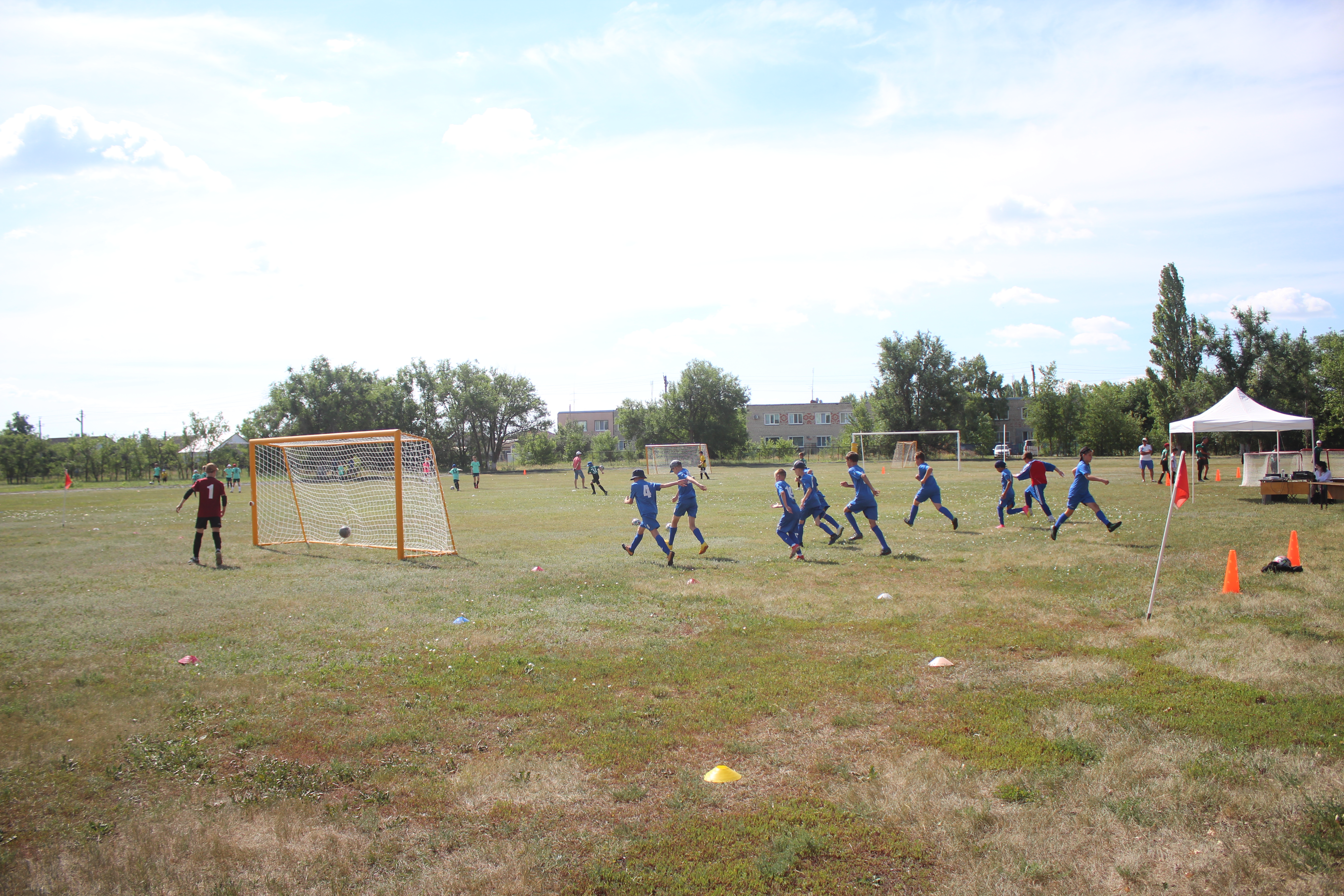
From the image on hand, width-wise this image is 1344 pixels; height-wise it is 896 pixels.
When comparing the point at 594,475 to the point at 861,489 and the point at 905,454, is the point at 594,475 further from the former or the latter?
the point at 905,454

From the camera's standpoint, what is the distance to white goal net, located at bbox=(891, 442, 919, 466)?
59.9 metres

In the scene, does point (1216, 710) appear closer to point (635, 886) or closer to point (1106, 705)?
point (1106, 705)

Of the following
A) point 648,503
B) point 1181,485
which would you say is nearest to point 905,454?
point 648,503

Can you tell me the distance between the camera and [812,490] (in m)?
14.1

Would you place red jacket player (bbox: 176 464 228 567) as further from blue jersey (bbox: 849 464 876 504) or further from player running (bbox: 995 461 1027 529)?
player running (bbox: 995 461 1027 529)

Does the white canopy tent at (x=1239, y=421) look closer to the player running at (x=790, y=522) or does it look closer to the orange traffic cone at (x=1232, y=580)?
the orange traffic cone at (x=1232, y=580)

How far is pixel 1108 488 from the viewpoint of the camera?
1089 inches

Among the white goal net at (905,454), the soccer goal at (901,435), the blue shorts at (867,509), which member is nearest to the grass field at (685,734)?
the blue shorts at (867,509)

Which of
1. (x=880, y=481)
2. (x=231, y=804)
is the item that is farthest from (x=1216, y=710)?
(x=880, y=481)

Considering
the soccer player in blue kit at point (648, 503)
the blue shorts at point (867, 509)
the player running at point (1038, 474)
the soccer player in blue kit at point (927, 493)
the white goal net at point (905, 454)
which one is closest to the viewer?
the soccer player in blue kit at point (648, 503)

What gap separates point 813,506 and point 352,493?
15086mm

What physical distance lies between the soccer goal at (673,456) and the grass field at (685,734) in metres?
37.4

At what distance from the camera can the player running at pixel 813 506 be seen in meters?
13.9

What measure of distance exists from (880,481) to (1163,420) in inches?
1644
